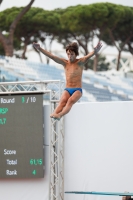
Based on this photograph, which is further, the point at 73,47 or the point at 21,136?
the point at 21,136

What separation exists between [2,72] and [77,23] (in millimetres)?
18288

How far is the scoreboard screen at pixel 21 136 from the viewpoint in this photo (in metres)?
10.3

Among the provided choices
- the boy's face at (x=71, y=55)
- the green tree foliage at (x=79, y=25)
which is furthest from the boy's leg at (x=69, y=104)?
the green tree foliage at (x=79, y=25)

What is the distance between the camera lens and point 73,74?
260 inches

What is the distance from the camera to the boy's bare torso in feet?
21.7

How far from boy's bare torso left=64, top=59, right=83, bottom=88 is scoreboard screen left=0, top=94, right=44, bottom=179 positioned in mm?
3583

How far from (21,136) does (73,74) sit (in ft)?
13.2

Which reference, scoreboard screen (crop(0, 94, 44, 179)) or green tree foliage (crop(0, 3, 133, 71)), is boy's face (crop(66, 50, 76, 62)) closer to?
scoreboard screen (crop(0, 94, 44, 179))

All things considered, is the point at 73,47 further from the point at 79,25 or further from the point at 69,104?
the point at 79,25

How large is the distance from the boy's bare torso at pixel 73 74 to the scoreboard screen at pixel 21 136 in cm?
358

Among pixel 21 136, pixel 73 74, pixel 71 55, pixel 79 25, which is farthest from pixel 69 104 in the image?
pixel 79 25

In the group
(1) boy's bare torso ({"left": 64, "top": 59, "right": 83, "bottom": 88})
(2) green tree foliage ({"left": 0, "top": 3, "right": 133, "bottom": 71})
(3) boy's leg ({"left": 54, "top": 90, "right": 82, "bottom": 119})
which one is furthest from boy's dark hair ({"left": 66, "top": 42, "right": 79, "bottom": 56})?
(2) green tree foliage ({"left": 0, "top": 3, "right": 133, "bottom": 71})

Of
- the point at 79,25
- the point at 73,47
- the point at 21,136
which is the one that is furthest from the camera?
the point at 79,25

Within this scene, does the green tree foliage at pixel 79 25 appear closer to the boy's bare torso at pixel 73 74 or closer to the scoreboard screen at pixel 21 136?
the scoreboard screen at pixel 21 136
